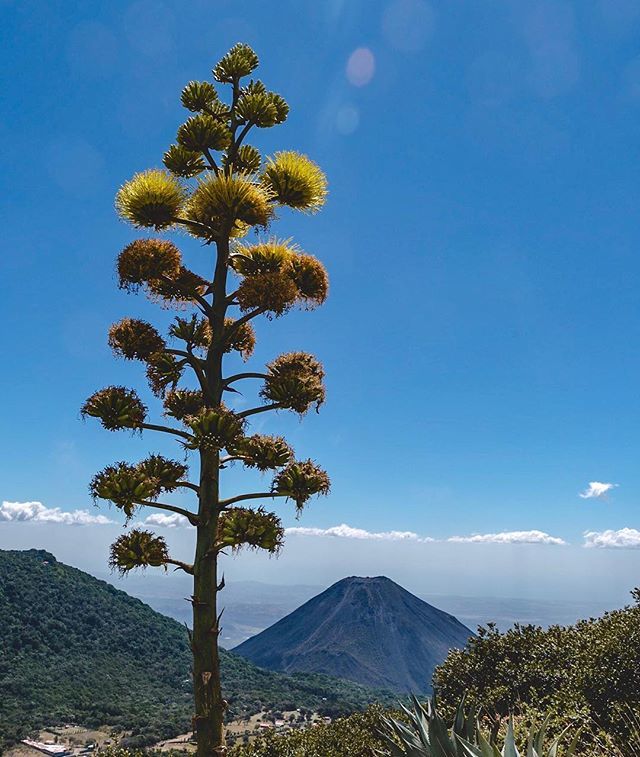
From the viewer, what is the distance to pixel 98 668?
75.1 meters

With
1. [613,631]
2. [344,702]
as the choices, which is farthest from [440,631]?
[613,631]

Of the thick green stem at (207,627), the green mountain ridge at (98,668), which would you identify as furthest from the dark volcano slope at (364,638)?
the thick green stem at (207,627)

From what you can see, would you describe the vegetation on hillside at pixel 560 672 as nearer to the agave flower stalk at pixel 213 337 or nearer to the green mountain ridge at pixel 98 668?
the agave flower stalk at pixel 213 337

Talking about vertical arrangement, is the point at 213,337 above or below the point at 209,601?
above

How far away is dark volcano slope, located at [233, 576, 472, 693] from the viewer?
510ft

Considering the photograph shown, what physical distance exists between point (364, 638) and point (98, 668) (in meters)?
109

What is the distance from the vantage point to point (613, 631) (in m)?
13.2

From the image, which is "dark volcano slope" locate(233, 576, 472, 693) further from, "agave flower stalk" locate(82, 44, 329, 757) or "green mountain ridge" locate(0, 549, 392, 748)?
"agave flower stalk" locate(82, 44, 329, 757)

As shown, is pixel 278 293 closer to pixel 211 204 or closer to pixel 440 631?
pixel 211 204

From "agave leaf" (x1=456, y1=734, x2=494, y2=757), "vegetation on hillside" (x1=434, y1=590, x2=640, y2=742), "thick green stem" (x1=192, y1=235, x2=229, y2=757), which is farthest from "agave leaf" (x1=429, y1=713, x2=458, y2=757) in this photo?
"vegetation on hillside" (x1=434, y1=590, x2=640, y2=742)

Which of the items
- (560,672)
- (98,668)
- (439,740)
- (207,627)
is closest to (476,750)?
(439,740)

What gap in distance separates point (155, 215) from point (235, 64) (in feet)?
6.32

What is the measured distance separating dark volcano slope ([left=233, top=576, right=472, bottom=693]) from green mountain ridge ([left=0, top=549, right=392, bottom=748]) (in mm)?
63647

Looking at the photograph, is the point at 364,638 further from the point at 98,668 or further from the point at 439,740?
the point at 439,740
